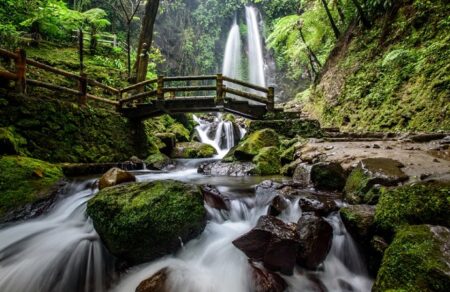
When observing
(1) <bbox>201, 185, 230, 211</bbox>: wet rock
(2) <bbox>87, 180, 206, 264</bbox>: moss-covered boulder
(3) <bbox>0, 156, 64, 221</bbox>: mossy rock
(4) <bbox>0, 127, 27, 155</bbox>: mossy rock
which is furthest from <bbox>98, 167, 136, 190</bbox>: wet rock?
(4) <bbox>0, 127, 27, 155</bbox>: mossy rock

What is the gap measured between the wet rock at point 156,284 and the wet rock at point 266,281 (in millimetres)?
918

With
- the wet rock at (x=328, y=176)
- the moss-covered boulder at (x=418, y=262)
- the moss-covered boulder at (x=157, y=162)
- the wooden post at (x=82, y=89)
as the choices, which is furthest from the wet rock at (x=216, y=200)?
the wooden post at (x=82, y=89)

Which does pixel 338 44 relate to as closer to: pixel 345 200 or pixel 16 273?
pixel 345 200

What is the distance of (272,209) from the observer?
429 cm

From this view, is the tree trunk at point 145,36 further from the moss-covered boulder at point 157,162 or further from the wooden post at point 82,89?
the moss-covered boulder at point 157,162

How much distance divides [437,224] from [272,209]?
1993mm

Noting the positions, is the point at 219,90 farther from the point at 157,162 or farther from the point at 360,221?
the point at 360,221

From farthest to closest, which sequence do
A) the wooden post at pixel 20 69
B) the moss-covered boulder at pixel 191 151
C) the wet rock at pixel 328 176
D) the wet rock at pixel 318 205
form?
the moss-covered boulder at pixel 191 151 < the wooden post at pixel 20 69 < the wet rock at pixel 328 176 < the wet rock at pixel 318 205

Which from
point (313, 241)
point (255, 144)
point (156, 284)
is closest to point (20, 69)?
point (255, 144)

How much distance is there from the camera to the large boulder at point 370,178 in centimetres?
410

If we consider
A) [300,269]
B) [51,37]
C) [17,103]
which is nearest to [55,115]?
[17,103]

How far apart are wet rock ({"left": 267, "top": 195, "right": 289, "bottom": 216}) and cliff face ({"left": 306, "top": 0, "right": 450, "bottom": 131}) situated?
4.45 m

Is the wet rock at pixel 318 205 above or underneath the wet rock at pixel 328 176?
underneath

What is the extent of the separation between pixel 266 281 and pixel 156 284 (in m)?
1.13
